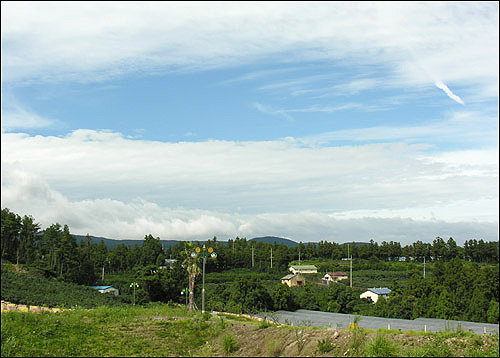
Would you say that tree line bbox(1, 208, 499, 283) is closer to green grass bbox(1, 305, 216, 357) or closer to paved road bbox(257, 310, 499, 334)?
paved road bbox(257, 310, 499, 334)

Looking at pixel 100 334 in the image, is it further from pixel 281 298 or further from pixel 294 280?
pixel 294 280

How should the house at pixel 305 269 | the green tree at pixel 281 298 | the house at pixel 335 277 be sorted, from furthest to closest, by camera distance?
the house at pixel 305 269
the house at pixel 335 277
the green tree at pixel 281 298

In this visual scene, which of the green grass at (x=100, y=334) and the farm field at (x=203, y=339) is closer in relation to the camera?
the farm field at (x=203, y=339)

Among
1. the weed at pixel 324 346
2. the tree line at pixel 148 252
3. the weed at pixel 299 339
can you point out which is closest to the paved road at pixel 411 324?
the weed at pixel 299 339

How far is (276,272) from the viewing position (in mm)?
60781

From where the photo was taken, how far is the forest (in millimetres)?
20656

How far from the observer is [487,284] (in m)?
16.9

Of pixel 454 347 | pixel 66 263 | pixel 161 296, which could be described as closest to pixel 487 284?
pixel 454 347

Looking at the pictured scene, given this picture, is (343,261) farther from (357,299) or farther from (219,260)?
(357,299)

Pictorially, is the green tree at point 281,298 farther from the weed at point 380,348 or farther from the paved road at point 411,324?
the weed at point 380,348

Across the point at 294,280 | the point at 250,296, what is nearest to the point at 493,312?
the point at 250,296

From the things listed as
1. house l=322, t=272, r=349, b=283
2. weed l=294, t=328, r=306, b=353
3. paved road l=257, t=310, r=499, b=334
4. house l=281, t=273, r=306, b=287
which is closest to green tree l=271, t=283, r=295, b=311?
paved road l=257, t=310, r=499, b=334

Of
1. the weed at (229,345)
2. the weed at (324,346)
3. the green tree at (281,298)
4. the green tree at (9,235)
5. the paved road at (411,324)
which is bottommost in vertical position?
the green tree at (281,298)

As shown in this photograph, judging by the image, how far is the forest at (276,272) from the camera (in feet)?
67.8
